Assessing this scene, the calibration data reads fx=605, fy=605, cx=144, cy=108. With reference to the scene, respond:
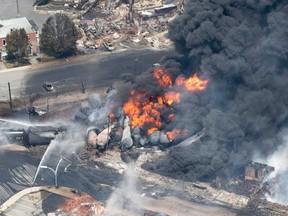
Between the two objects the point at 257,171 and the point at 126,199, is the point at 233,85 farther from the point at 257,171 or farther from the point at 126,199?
the point at 126,199

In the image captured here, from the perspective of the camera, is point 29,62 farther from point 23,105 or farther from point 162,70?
point 162,70

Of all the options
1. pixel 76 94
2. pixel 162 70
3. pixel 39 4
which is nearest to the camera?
pixel 162 70

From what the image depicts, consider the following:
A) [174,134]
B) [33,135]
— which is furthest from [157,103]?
[33,135]

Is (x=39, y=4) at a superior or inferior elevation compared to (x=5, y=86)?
superior

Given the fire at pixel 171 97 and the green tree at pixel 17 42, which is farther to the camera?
the green tree at pixel 17 42

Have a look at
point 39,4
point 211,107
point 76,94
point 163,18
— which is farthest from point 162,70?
point 39,4

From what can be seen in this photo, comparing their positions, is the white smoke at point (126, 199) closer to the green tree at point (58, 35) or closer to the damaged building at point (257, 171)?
the damaged building at point (257, 171)

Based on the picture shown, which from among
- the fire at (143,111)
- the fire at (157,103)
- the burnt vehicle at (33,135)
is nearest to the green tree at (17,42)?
the burnt vehicle at (33,135)
